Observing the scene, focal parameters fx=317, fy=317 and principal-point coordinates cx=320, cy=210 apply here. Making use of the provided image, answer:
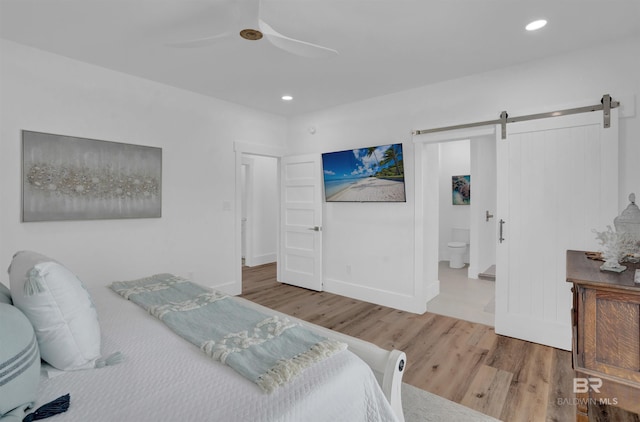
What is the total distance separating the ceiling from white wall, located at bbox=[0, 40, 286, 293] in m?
0.25

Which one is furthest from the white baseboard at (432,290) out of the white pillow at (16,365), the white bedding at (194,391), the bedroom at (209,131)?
the white pillow at (16,365)

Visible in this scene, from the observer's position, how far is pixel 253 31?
236 centimetres

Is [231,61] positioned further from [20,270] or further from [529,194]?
[529,194]

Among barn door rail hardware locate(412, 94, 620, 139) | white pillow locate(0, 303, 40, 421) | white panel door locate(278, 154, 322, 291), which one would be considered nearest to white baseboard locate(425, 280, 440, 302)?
white panel door locate(278, 154, 322, 291)

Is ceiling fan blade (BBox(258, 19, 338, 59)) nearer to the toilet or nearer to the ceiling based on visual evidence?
the ceiling

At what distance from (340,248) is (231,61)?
2646mm

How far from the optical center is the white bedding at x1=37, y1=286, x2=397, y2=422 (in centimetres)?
99

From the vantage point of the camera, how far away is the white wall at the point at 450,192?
6504 millimetres

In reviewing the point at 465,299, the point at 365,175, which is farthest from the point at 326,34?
the point at 465,299

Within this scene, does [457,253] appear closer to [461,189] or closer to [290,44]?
[461,189]

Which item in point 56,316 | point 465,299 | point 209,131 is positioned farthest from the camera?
point 465,299

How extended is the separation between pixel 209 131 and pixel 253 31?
1900 millimetres

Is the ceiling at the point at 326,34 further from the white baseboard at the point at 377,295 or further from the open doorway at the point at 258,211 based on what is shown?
the open doorway at the point at 258,211

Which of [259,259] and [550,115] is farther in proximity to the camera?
[259,259]
